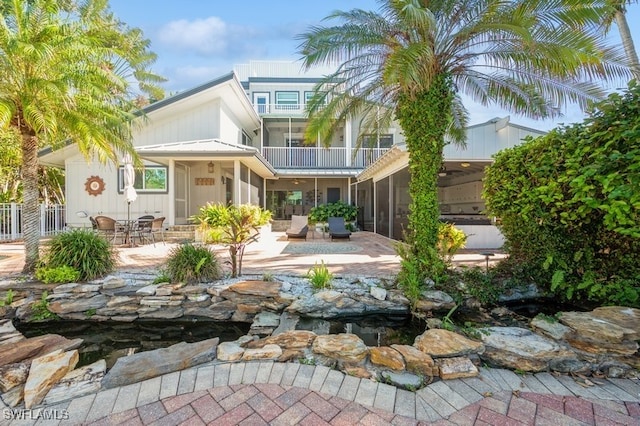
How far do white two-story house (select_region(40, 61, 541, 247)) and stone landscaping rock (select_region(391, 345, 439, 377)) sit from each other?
5.86 metres

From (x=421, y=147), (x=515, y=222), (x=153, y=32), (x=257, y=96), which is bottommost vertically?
(x=515, y=222)

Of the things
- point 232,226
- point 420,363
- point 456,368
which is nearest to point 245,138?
point 232,226

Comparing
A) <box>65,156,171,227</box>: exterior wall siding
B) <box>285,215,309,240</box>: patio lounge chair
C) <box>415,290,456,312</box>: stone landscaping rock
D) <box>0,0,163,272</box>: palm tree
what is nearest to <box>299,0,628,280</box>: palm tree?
<box>415,290,456,312</box>: stone landscaping rock

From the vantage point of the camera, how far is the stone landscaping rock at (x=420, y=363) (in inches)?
111

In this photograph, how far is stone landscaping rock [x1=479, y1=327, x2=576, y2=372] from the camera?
298 centimetres

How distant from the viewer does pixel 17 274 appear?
18.1ft

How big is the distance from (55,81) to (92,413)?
5.06 meters

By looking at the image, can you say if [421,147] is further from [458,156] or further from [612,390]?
[458,156]

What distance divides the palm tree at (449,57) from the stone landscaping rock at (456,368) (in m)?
1.82

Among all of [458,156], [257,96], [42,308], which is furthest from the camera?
[257,96]

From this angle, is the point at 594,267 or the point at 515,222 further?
the point at 515,222

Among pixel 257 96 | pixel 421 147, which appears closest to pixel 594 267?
pixel 421 147

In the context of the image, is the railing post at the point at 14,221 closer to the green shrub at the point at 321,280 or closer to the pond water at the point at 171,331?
the pond water at the point at 171,331

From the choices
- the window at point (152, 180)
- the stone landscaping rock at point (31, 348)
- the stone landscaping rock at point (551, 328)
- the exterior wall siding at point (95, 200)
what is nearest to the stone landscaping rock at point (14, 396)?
the stone landscaping rock at point (31, 348)
